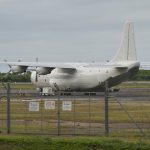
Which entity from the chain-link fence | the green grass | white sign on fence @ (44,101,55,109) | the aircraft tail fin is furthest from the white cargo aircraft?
the green grass

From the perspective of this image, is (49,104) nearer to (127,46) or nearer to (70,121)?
(70,121)

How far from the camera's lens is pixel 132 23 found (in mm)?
66438

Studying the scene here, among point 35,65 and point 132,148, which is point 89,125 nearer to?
point 132,148

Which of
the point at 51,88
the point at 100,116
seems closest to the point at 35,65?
the point at 51,88

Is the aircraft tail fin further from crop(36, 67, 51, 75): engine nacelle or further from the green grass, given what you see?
the green grass

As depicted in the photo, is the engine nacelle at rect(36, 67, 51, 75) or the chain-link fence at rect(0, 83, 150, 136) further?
the engine nacelle at rect(36, 67, 51, 75)

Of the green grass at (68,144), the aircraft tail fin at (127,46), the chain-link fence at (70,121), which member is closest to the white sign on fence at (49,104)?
the chain-link fence at (70,121)

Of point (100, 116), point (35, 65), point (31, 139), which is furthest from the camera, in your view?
point (35, 65)

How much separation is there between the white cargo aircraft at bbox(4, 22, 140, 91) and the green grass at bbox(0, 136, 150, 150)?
42.9 m

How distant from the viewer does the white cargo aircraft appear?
2495 inches

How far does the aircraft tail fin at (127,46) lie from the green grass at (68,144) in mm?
45730

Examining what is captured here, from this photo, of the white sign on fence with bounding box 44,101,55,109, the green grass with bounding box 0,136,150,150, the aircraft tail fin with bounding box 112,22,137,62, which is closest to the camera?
the green grass with bounding box 0,136,150,150

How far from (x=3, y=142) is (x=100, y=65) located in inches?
1848

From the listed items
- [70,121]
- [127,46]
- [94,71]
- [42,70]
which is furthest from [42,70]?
[70,121]
